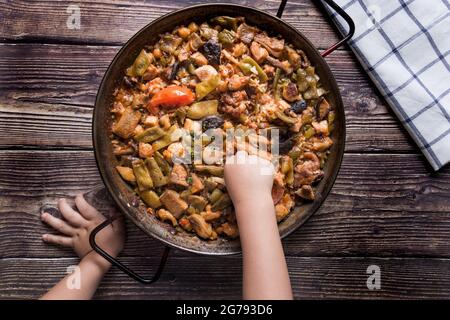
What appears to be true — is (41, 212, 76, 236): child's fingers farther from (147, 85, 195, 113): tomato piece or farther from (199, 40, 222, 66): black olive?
(199, 40, 222, 66): black olive

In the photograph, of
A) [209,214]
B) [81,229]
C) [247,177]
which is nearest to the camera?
[247,177]

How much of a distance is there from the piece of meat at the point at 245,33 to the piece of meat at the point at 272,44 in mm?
19

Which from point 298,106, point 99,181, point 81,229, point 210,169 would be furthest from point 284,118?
point 81,229

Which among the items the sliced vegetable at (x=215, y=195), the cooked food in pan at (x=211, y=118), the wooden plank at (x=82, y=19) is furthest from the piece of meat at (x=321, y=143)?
the wooden plank at (x=82, y=19)

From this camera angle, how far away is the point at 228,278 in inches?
70.8

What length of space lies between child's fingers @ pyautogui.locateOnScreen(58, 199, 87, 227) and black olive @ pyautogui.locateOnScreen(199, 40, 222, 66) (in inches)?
30.2

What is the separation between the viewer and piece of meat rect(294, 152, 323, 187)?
1.56m

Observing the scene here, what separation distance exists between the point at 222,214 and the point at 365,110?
72cm

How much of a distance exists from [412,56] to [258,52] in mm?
647

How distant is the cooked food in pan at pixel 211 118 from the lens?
1510mm

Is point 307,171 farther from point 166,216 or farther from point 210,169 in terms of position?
point 166,216

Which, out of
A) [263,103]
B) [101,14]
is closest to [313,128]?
[263,103]

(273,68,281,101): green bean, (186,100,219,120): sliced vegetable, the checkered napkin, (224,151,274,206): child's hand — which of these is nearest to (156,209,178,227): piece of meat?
(224,151,274,206): child's hand
